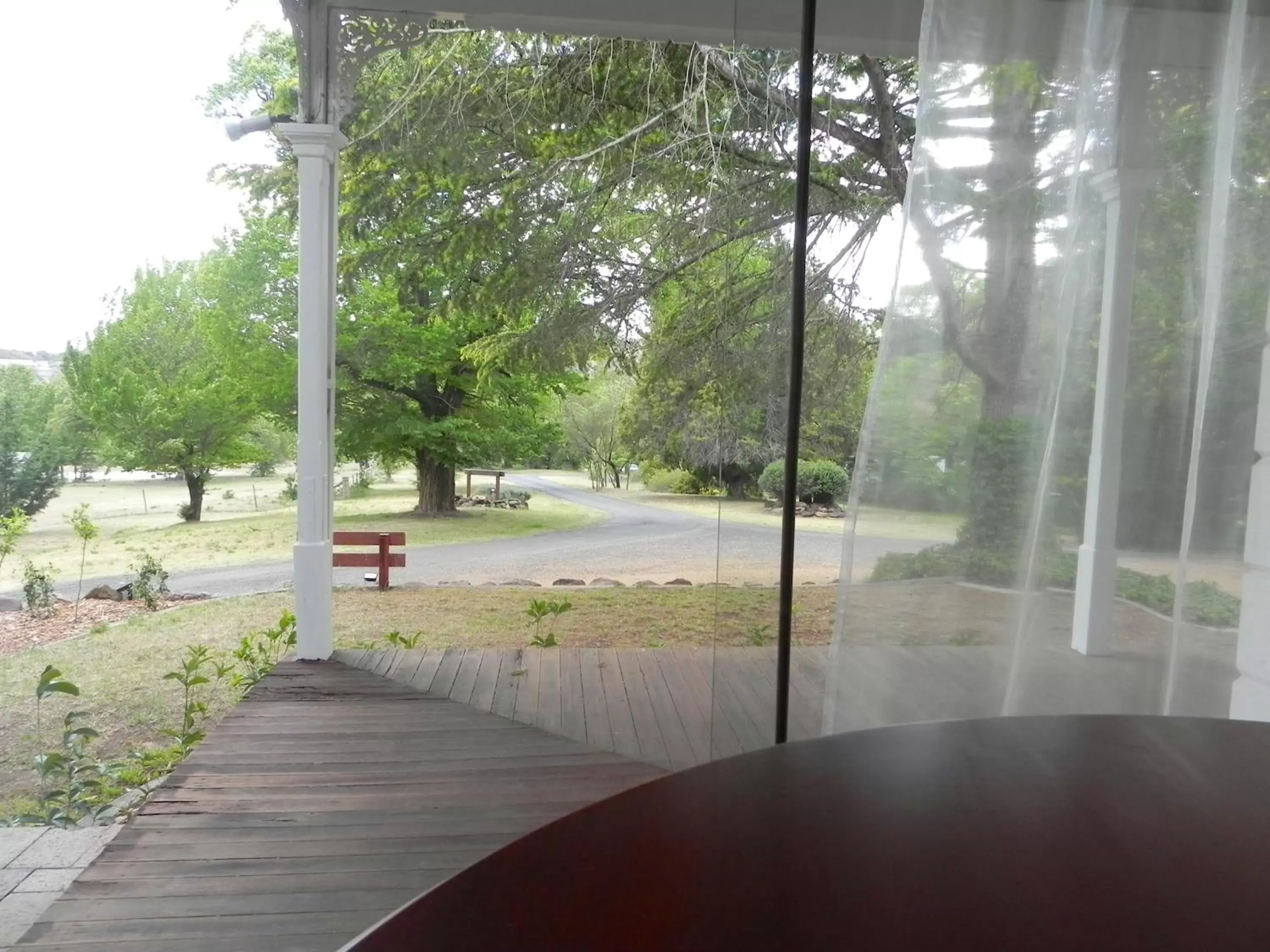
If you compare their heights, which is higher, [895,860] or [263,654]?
[895,860]

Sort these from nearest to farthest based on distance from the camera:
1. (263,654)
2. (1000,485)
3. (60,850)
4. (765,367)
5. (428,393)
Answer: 1. (1000,485)
2. (765,367)
3. (60,850)
4. (263,654)
5. (428,393)

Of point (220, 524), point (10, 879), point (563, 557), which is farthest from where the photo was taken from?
point (563, 557)

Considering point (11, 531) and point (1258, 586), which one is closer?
point (1258, 586)

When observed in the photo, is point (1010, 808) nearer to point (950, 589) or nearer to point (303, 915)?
point (950, 589)

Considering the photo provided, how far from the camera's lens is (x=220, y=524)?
5.13m

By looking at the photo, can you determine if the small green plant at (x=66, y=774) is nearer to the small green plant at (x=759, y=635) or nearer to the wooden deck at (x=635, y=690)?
the wooden deck at (x=635, y=690)

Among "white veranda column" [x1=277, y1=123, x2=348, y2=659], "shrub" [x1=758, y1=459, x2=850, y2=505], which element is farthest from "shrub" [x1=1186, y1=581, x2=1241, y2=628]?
"white veranda column" [x1=277, y1=123, x2=348, y2=659]

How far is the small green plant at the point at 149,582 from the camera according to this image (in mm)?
4379

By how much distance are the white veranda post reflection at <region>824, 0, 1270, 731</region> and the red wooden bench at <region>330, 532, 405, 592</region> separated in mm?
4195

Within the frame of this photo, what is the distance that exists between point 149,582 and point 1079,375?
4752 millimetres

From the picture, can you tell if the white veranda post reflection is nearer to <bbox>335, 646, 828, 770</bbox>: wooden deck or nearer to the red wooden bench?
<bbox>335, 646, 828, 770</bbox>: wooden deck

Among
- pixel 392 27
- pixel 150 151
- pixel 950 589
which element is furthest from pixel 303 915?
pixel 150 151

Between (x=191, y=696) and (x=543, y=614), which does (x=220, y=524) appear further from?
(x=543, y=614)

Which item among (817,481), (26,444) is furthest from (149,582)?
(817,481)
